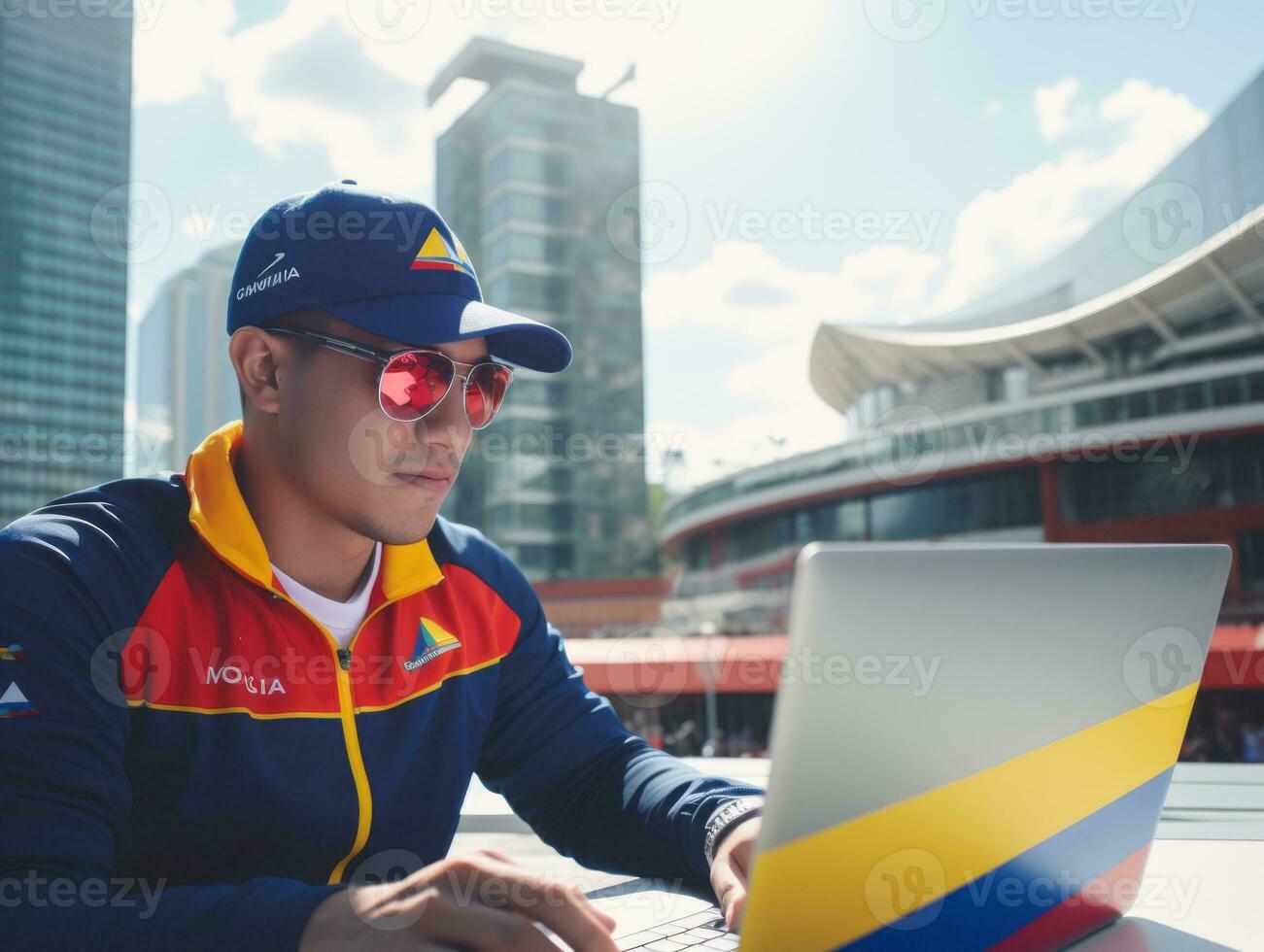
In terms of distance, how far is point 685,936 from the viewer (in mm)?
776

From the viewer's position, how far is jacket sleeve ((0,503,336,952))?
629mm

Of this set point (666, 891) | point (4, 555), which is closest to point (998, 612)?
point (666, 891)

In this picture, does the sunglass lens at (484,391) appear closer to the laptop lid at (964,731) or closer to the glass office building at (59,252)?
the laptop lid at (964,731)

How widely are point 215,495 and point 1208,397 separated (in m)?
19.0

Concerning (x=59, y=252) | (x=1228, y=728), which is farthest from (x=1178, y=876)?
(x=59, y=252)

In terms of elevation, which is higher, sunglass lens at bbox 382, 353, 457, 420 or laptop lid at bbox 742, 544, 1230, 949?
sunglass lens at bbox 382, 353, 457, 420

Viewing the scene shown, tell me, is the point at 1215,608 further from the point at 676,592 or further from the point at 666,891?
the point at 676,592

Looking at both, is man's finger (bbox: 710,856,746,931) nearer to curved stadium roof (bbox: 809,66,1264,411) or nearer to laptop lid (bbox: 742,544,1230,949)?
laptop lid (bbox: 742,544,1230,949)

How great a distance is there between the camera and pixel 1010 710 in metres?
0.58

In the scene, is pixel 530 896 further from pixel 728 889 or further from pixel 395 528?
pixel 395 528

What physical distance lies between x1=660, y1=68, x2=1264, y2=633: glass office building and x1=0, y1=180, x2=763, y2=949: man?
1369 centimetres

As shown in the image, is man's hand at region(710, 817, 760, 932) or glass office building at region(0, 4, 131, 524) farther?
glass office building at region(0, 4, 131, 524)

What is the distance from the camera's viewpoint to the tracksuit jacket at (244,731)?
0.69 meters

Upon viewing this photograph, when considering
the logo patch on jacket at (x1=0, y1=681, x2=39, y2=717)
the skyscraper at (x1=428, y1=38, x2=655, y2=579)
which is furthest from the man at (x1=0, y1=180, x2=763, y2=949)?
the skyscraper at (x1=428, y1=38, x2=655, y2=579)
